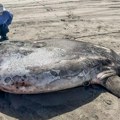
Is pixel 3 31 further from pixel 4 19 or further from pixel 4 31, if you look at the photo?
pixel 4 19

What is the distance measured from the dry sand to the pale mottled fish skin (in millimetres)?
225

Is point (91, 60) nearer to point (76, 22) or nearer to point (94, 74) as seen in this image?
point (94, 74)

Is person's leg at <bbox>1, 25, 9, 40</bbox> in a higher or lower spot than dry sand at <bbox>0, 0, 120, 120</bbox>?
higher

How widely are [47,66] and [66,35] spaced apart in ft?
11.4

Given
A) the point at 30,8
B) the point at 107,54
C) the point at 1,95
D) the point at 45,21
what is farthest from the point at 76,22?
the point at 1,95

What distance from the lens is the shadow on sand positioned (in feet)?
15.1

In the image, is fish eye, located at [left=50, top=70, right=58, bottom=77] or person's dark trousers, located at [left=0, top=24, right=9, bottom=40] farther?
person's dark trousers, located at [left=0, top=24, right=9, bottom=40]

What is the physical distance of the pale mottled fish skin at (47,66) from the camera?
4688 mm

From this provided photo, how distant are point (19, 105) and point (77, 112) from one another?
0.89m

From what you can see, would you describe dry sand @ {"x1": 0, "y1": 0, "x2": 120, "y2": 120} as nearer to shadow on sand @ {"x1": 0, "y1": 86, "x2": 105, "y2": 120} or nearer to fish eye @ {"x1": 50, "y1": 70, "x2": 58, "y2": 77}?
shadow on sand @ {"x1": 0, "y1": 86, "x2": 105, "y2": 120}

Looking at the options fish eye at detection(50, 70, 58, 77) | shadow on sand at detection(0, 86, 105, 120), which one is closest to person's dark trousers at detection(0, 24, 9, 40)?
shadow on sand at detection(0, 86, 105, 120)

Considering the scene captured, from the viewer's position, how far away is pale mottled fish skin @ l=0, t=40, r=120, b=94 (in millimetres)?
4688

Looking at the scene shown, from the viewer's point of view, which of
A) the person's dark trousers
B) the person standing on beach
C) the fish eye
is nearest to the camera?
the fish eye

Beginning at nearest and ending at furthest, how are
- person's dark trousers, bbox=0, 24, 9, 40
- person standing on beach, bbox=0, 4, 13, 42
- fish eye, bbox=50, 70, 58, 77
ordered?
fish eye, bbox=50, 70, 58, 77
person standing on beach, bbox=0, 4, 13, 42
person's dark trousers, bbox=0, 24, 9, 40
